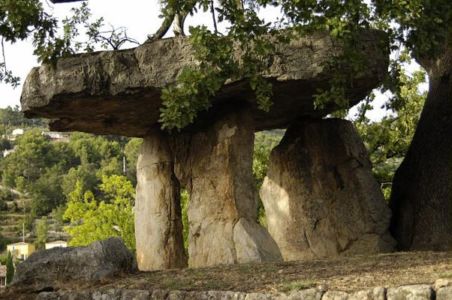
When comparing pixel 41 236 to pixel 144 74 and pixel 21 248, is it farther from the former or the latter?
pixel 144 74

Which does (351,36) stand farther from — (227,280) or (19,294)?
(19,294)

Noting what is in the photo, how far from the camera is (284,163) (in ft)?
47.2

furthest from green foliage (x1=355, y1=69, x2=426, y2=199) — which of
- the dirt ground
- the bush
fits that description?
the bush

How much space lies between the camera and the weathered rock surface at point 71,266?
9.98 meters

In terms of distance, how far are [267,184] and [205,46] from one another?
16.3ft

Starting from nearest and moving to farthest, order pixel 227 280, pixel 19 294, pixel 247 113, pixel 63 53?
pixel 227 280
pixel 19 294
pixel 63 53
pixel 247 113

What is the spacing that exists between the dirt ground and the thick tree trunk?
114 inches

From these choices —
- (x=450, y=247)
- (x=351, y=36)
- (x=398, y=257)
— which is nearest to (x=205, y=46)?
(x=351, y=36)

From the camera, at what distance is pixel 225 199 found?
40.4 ft

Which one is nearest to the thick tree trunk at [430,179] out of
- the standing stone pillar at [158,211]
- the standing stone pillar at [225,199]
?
the standing stone pillar at [225,199]

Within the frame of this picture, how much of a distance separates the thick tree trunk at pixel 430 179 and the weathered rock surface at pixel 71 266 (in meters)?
5.40

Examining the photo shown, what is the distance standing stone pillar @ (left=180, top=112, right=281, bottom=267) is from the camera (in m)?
11.9

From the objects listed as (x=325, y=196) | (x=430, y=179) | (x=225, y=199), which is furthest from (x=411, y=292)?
(x=325, y=196)

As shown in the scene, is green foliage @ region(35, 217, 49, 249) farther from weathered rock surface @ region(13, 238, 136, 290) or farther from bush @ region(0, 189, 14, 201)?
weathered rock surface @ region(13, 238, 136, 290)
